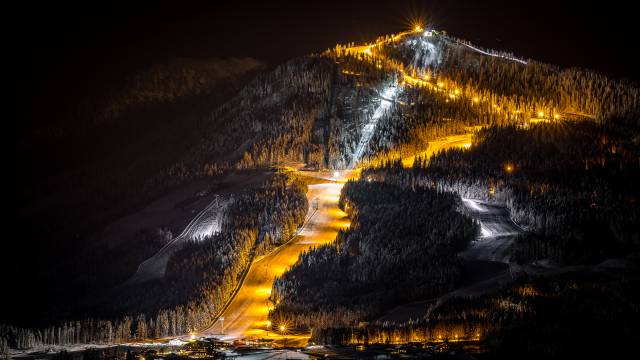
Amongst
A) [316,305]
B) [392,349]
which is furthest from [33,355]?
[392,349]

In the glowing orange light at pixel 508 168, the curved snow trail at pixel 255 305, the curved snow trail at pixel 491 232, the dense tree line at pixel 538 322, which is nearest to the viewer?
the dense tree line at pixel 538 322

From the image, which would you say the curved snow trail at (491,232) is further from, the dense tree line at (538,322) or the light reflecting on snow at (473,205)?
→ the dense tree line at (538,322)

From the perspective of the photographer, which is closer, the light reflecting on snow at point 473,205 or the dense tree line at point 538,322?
the dense tree line at point 538,322

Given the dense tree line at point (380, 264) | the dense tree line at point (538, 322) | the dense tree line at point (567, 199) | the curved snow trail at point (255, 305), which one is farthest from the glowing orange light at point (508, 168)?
the dense tree line at point (538, 322)

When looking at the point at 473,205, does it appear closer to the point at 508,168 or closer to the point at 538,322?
the point at 508,168

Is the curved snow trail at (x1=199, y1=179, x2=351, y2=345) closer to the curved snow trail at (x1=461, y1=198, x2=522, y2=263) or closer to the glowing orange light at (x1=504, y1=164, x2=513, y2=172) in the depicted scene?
the curved snow trail at (x1=461, y1=198, x2=522, y2=263)

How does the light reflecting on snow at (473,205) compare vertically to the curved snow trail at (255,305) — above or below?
above

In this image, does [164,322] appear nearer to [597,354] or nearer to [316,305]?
[316,305]

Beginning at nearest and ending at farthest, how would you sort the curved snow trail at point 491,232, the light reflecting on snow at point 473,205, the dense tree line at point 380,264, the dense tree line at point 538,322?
the dense tree line at point 538,322
the dense tree line at point 380,264
the curved snow trail at point 491,232
the light reflecting on snow at point 473,205
